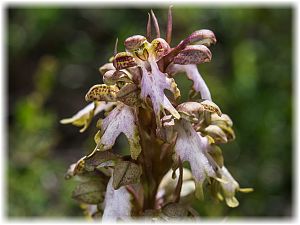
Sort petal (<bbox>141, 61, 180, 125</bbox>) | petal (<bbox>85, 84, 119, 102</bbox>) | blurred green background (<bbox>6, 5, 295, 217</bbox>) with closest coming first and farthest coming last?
petal (<bbox>141, 61, 180, 125</bbox>)
petal (<bbox>85, 84, 119, 102</bbox>)
blurred green background (<bbox>6, 5, 295, 217</bbox>)

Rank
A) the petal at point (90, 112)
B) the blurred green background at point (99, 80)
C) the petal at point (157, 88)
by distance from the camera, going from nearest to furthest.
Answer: the petal at point (157, 88)
the petal at point (90, 112)
the blurred green background at point (99, 80)

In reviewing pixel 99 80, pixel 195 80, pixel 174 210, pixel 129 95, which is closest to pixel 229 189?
pixel 174 210

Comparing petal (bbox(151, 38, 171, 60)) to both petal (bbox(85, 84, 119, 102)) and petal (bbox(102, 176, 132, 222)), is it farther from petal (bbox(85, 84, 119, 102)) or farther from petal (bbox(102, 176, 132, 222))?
petal (bbox(102, 176, 132, 222))

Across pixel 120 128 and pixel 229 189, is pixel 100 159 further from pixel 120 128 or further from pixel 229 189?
pixel 229 189

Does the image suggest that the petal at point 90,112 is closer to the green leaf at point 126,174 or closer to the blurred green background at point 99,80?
the green leaf at point 126,174

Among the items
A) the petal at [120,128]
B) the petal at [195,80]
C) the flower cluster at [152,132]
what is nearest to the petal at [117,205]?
the flower cluster at [152,132]

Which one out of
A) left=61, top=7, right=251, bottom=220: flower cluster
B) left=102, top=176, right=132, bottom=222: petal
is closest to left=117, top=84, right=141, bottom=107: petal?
left=61, top=7, right=251, bottom=220: flower cluster

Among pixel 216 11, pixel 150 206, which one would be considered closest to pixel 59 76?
pixel 216 11

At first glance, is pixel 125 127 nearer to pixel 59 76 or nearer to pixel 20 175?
pixel 20 175
